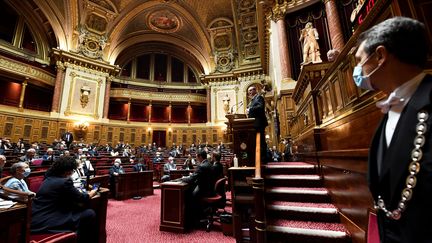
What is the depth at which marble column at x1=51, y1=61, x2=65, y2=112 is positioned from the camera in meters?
14.0

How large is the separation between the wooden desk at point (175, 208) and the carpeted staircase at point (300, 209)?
1.52 metres

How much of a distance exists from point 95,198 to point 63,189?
0.49m

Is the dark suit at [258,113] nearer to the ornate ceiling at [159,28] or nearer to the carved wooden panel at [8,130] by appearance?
the ornate ceiling at [159,28]

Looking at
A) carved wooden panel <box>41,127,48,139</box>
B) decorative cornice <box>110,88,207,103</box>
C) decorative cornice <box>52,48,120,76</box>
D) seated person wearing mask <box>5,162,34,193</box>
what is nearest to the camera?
seated person wearing mask <box>5,162,34,193</box>

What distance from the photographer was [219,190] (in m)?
3.86

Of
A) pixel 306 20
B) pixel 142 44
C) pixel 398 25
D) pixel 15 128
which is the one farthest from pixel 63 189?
pixel 142 44

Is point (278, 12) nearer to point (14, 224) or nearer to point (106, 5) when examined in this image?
point (14, 224)

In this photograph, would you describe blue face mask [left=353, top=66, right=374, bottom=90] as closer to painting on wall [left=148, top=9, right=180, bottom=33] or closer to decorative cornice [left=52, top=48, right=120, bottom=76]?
decorative cornice [left=52, top=48, right=120, bottom=76]

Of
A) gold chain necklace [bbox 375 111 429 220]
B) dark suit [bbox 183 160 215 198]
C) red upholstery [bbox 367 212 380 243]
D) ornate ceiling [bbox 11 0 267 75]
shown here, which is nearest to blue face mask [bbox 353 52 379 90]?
gold chain necklace [bbox 375 111 429 220]

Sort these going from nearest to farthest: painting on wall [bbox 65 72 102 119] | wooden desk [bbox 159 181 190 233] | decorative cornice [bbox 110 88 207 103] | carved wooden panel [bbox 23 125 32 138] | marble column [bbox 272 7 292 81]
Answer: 1. wooden desk [bbox 159 181 190 233]
2. marble column [bbox 272 7 292 81]
3. carved wooden panel [bbox 23 125 32 138]
4. painting on wall [bbox 65 72 102 119]
5. decorative cornice [bbox 110 88 207 103]

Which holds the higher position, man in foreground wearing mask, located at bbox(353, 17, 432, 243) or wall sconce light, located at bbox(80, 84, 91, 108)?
wall sconce light, located at bbox(80, 84, 91, 108)

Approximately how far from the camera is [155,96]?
66.0 feet

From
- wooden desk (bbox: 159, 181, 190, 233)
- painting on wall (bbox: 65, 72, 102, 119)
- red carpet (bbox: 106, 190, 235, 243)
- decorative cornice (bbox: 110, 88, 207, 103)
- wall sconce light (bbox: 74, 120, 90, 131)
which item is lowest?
red carpet (bbox: 106, 190, 235, 243)

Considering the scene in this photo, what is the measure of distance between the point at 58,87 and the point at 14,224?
53.3 feet
